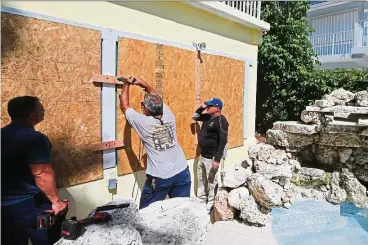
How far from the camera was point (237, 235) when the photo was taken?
4594 millimetres

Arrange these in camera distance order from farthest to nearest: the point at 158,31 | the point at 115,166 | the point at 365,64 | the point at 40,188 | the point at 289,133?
1. the point at 365,64
2. the point at 289,133
3. the point at 158,31
4. the point at 115,166
5. the point at 40,188

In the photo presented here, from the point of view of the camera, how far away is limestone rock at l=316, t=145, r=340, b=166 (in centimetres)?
663

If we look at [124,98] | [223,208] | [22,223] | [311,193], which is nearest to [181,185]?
[124,98]

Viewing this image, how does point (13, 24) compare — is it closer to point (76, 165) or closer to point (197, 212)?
point (76, 165)

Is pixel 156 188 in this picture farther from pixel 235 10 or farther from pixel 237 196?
pixel 235 10

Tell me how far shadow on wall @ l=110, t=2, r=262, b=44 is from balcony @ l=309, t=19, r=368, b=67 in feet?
27.1

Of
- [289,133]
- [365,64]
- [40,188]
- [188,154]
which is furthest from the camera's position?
[365,64]

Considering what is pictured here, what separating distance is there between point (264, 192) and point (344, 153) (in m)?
2.68

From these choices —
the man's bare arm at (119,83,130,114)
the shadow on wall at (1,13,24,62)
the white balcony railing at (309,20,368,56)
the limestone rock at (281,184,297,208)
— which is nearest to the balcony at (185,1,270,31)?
the man's bare arm at (119,83,130,114)

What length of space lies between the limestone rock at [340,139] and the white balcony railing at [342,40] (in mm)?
8388

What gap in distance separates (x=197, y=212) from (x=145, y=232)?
0.56 metres

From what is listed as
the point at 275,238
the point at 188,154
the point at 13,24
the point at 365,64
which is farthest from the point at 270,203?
the point at 365,64

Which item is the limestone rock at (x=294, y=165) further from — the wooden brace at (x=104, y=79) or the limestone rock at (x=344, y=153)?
the wooden brace at (x=104, y=79)

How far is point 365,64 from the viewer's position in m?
13.0
